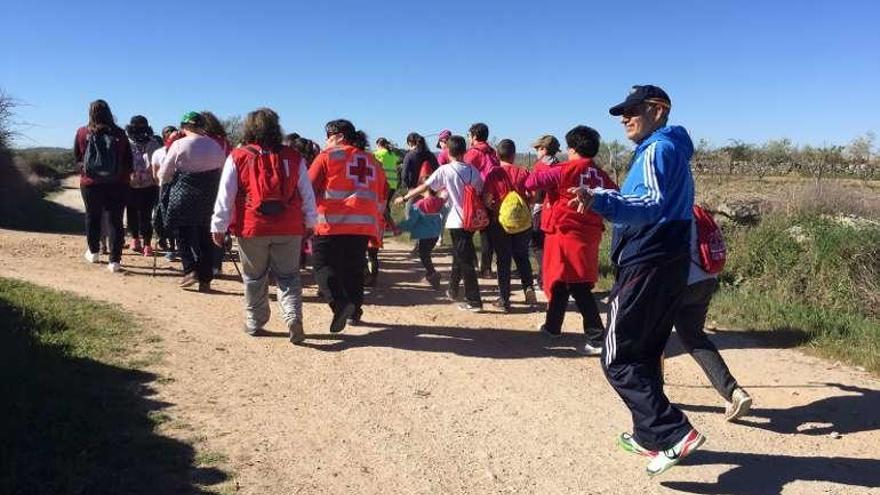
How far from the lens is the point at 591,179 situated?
19.8ft

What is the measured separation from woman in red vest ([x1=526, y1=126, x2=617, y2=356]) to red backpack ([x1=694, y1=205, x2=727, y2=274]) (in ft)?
4.11

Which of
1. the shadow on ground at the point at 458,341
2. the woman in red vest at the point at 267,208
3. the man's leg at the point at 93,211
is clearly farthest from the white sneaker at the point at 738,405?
the man's leg at the point at 93,211

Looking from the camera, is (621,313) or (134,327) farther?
(134,327)

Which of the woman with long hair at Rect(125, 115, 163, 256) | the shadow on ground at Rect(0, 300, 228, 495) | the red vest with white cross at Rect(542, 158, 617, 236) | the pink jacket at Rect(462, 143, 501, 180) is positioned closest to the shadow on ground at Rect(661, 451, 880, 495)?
the red vest with white cross at Rect(542, 158, 617, 236)

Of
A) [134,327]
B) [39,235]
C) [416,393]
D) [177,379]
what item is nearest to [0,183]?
[39,235]

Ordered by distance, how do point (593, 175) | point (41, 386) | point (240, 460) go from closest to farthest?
point (240, 460) → point (41, 386) → point (593, 175)

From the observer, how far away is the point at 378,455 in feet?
13.4

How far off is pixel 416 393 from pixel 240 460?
1561 mm

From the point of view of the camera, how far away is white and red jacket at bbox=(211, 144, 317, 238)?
19.6 ft

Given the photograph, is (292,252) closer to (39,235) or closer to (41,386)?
(41,386)

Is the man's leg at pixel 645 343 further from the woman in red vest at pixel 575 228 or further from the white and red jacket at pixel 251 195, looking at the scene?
the white and red jacket at pixel 251 195

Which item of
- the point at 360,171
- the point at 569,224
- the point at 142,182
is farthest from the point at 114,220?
the point at 569,224

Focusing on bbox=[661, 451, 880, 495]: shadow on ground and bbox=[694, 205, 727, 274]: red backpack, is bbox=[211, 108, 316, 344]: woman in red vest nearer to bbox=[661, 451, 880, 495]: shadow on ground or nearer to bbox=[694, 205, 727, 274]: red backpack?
bbox=[694, 205, 727, 274]: red backpack

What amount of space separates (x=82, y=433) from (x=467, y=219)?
442cm
